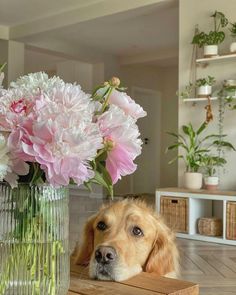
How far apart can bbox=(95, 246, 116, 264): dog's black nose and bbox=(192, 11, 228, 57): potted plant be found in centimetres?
371

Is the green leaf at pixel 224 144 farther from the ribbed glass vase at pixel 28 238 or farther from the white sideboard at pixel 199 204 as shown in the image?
the ribbed glass vase at pixel 28 238

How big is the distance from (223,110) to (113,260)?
3706mm

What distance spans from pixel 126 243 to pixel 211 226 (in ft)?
10.7

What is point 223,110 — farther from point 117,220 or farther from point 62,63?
point 62,63

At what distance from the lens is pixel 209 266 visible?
3096mm

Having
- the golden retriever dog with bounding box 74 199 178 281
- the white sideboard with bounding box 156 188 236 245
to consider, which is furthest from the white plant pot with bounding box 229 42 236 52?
the golden retriever dog with bounding box 74 199 178 281

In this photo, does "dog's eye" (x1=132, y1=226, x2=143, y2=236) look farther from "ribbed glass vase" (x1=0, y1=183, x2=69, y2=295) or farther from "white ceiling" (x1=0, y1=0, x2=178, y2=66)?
"white ceiling" (x1=0, y1=0, x2=178, y2=66)

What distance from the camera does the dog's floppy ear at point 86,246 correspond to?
1.10m

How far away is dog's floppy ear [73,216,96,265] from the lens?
1.10 m

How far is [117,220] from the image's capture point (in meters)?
1.02

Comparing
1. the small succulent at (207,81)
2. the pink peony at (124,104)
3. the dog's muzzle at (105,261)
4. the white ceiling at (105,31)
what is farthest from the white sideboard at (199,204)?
the pink peony at (124,104)

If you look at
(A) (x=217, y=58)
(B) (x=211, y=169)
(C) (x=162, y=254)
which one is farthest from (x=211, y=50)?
(C) (x=162, y=254)

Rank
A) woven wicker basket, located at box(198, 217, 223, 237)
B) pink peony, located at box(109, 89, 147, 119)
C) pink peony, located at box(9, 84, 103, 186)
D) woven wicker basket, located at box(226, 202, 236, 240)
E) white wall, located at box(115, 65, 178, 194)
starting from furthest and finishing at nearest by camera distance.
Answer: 1. white wall, located at box(115, 65, 178, 194)
2. woven wicker basket, located at box(198, 217, 223, 237)
3. woven wicker basket, located at box(226, 202, 236, 240)
4. pink peony, located at box(109, 89, 147, 119)
5. pink peony, located at box(9, 84, 103, 186)

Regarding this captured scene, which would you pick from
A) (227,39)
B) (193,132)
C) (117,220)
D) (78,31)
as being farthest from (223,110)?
(117,220)
